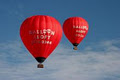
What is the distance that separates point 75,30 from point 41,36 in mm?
14161

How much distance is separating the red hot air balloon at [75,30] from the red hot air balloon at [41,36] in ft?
41.8

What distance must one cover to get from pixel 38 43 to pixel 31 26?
7.54 feet

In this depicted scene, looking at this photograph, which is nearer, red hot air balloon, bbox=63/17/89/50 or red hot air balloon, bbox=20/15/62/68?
red hot air balloon, bbox=20/15/62/68

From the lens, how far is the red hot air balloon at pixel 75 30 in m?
60.5

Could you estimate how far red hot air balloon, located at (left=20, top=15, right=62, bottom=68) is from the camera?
155 feet

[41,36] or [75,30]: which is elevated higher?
[75,30]

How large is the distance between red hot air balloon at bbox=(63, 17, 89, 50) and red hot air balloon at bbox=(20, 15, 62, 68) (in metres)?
12.8

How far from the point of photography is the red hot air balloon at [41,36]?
47375mm

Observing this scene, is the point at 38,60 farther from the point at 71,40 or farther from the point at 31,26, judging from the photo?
the point at 71,40

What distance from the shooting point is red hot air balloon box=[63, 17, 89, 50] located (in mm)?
60500

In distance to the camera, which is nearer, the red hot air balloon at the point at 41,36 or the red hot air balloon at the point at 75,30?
the red hot air balloon at the point at 41,36

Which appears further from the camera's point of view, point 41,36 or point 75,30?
point 75,30

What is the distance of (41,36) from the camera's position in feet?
156

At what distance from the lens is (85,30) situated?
61.2 m
